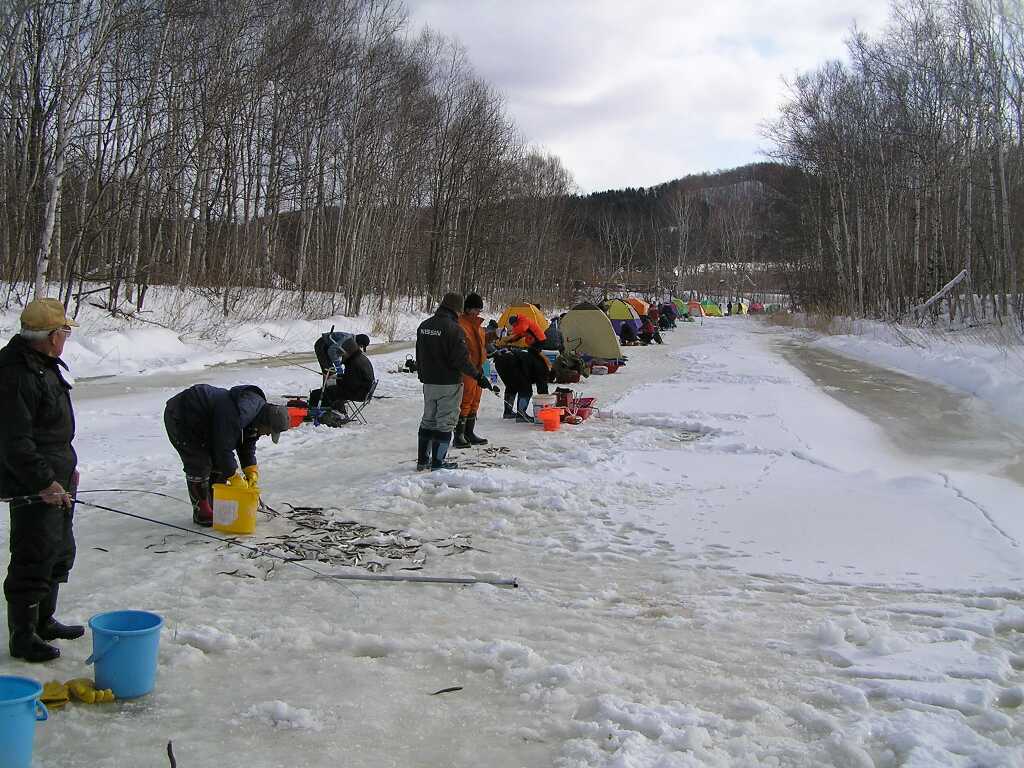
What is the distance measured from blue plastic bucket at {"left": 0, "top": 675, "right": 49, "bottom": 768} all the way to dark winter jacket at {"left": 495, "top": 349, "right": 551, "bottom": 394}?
31.2ft

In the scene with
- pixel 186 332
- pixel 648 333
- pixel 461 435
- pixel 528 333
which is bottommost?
pixel 461 435

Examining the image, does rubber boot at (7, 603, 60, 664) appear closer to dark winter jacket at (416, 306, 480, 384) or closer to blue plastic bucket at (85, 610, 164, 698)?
blue plastic bucket at (85, 610, 164, 698)

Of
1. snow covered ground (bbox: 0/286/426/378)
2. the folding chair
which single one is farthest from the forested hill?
the folding chair

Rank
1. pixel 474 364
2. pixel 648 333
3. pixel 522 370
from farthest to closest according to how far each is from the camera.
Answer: pixel 648 333 < pixel 522 370 < pixel 474 364

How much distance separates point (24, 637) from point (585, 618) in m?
2.93

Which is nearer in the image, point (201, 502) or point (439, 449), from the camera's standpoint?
point (201, 502)

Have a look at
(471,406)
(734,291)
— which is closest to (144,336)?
(471,406)

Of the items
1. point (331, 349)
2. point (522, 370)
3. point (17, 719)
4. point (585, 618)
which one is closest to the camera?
point (17, 719)

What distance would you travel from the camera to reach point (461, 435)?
406 inches

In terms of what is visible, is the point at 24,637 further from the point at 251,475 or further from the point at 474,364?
the point at 474,364

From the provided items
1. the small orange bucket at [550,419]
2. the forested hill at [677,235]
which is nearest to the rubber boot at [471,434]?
the small orange bucket at [550,419]

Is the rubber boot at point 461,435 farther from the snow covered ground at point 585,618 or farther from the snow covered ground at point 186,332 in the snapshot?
the snow covered ground at point 186,332

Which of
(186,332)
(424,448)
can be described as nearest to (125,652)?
(424,448)

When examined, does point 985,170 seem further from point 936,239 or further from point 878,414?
point 878,414
